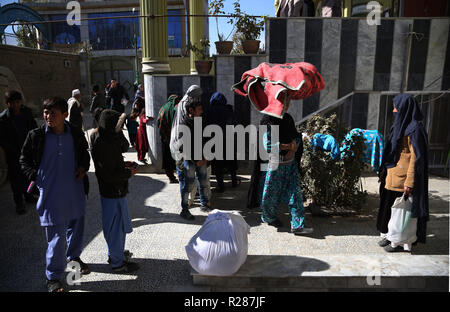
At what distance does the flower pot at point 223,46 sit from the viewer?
6.14 metres

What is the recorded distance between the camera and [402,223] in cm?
362

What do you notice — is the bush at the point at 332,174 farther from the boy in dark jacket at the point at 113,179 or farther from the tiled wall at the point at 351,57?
the boy in dark jacket at the point at 113,179

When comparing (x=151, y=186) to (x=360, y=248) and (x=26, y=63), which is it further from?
(x=26, y=63)

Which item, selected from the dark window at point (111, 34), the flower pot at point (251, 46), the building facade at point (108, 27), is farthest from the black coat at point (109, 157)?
the dark window at point (111, 34)

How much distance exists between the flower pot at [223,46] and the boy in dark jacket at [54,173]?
12.2 feet

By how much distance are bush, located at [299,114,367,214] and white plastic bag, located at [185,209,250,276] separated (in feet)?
5.82

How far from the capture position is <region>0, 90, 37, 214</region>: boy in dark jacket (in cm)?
467

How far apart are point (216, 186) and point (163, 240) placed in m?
2.24

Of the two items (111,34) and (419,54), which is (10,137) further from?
(111,34)

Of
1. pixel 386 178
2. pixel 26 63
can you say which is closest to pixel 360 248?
pixel 386 178

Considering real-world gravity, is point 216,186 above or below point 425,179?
below

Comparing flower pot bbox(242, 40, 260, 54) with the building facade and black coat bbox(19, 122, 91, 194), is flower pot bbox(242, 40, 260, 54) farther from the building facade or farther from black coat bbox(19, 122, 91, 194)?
the building facade

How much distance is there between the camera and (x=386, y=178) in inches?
150

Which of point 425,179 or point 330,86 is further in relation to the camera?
point 330,86
